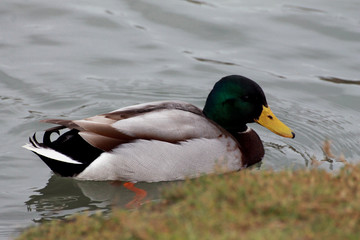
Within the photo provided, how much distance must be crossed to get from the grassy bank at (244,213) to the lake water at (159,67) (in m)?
2.12

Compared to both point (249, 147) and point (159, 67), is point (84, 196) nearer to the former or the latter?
point (249, 147)

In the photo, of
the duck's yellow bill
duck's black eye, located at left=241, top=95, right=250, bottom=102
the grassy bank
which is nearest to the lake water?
the duck's yellow bill

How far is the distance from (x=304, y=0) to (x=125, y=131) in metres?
5.94

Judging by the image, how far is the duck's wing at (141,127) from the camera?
6.56m

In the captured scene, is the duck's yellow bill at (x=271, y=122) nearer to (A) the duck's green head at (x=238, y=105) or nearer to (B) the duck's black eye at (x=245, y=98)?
(A) the duck's green head at (x=238, y=105)

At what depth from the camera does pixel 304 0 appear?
1144 cm

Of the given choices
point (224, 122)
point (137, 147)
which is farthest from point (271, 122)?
point (137, 147)

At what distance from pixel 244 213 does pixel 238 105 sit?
10.8ft

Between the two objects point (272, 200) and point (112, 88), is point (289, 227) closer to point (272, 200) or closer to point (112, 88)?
point (272, 200)

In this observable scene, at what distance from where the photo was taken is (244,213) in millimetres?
3871

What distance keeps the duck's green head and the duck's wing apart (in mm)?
400

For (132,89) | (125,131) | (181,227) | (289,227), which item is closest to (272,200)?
(289,227)

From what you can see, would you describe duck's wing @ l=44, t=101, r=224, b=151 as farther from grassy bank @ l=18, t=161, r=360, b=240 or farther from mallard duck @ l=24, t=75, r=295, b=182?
grassy bank @ l=18, t=161, r=360, b=240

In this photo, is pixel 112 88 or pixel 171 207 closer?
pixel 171 207
